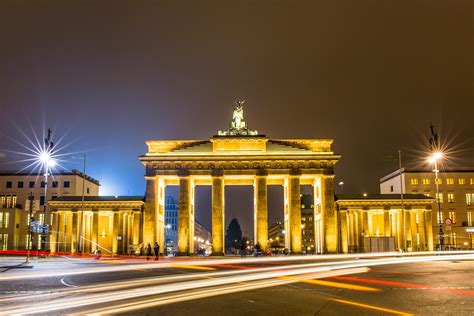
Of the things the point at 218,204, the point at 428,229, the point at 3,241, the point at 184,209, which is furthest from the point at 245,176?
the point at 3,241

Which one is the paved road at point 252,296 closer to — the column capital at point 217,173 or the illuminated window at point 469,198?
the column capital at point 217,173

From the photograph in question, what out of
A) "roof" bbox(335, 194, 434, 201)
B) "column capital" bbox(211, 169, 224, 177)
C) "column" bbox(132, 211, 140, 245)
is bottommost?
"column" bbox(132, 211, 140, 245)

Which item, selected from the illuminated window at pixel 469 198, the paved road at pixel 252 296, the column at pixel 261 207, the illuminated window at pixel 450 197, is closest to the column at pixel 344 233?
the column at pixel 261 207

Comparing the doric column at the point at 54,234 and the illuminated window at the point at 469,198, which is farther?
the illuminated window at the point at 469,198

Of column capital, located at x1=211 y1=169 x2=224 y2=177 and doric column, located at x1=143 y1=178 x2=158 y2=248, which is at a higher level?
column capital, located at x1=211 y1=169 x2=224 y2=177

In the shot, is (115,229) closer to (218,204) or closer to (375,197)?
(218,204)

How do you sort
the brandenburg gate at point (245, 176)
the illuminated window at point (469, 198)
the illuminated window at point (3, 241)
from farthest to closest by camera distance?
1. the illuminated window at point (469, 198)
2. the illuminated window at point (3, 241)
3. the brandenburg gate at point (245, 176)

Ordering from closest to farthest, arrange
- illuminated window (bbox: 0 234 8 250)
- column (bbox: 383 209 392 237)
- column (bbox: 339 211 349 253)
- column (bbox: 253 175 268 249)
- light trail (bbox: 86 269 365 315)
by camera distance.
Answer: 1. light trail (bbox: 86 269 365 315)
2. column (bbox: 253 175 268 249)
3. column (bbox: 339 211 349 253)
4. column (bbox: 383 209 392 237)
5. illuminated window (bbox: 0 234 8 250)

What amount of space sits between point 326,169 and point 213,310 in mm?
65764

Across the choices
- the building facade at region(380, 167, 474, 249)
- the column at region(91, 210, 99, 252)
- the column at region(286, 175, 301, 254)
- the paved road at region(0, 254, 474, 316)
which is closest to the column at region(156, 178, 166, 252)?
the column at region(91, 210, 99, 252)

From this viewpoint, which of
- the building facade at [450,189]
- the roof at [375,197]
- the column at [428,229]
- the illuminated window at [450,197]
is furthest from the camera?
the illuminated window at [450,197]

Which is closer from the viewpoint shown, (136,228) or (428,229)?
(136,228)

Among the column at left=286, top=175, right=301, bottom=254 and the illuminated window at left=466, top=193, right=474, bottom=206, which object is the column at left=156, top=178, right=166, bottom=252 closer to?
the column at left=286, top=175, right=301, bottom=254

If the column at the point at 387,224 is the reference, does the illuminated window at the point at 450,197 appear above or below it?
above
